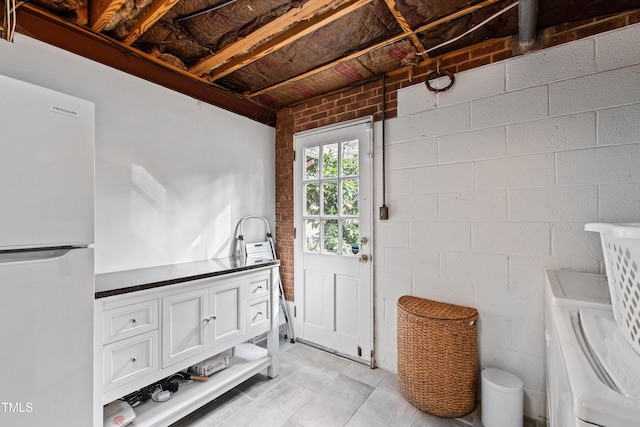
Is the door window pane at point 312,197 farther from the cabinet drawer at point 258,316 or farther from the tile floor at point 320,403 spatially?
the tile floor at point 320,403

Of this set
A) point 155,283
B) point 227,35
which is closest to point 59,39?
point 227,35

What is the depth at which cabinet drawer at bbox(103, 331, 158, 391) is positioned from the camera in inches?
56.2

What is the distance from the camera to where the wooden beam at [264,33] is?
1625 mm

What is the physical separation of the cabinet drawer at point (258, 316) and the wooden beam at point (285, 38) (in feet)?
6.36

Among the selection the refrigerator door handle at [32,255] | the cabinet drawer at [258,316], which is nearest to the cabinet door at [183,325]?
the cabinet drawer at [258,316]

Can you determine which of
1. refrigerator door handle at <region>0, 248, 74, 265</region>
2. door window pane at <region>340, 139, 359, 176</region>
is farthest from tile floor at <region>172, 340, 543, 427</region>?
door window pane at <region>340, 139, 359, 176</region>

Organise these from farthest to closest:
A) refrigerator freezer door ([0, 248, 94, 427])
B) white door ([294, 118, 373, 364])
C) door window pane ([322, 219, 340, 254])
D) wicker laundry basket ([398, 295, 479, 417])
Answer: door window pane ([322, 219, 340, 254]) → white door ([294, 118, 373, 364]) → wicker laundry basket ([398, 295, 479, 417]) → refrigerator freezer door ([0, 248, 94, 427])

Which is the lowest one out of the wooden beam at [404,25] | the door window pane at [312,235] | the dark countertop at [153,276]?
the dark countertop at [153,276]

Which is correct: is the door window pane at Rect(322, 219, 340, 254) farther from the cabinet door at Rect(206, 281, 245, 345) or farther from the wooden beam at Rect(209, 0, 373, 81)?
the wooden beam at Rect(209, 0, 373, 81)

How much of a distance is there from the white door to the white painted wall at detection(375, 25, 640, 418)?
242mm

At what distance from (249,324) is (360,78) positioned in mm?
2326

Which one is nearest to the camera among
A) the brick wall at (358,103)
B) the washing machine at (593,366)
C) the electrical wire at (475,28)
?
the washing machine at (593,366)

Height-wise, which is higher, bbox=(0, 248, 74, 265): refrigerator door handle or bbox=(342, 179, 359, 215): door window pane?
bbox=(342, 179, 359, 215): door window pane

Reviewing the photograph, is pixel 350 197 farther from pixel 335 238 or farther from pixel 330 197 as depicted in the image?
pixel 335 238
